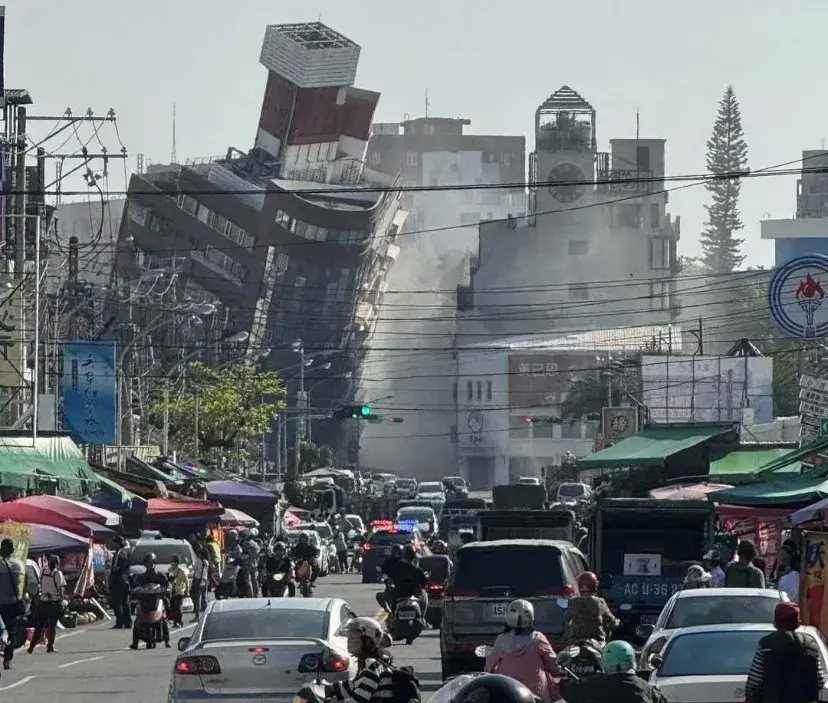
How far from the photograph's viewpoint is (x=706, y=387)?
96.8 m

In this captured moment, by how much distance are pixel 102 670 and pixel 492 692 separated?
19.2m

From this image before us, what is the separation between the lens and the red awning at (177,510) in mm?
54916

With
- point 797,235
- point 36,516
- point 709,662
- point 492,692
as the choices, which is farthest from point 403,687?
point 797,235

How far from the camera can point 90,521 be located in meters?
43.6

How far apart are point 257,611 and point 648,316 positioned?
488 feet

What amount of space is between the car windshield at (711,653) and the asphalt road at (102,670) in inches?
307

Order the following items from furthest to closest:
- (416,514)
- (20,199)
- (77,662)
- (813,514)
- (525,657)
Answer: (416,514), (20,199), (77,662), (813,514), (525,657)

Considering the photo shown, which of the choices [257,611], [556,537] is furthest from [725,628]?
[556,537]

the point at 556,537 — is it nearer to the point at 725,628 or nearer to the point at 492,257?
the point at 725,628

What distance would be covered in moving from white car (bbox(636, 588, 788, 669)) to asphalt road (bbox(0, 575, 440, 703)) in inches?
183

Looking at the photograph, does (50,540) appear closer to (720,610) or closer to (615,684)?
(720,610)

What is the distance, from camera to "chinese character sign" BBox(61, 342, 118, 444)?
187 feet

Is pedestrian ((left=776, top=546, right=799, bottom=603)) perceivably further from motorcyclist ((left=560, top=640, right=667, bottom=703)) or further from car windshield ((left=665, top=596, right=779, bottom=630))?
motorcyclist ((left=560, top=640, right=667, bottom=703))

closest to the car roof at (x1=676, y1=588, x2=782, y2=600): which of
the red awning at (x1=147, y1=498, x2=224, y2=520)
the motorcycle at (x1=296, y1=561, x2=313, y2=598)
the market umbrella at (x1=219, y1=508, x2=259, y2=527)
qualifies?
the motorcycle at (x1=296, y1=561, x2=313, y2=598)
